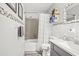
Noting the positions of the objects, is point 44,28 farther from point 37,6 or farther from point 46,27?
point 37,6

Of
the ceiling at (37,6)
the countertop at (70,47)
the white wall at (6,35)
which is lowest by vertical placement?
the countertop at (70,47)

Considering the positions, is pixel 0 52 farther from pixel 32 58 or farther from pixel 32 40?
pixel 32 40

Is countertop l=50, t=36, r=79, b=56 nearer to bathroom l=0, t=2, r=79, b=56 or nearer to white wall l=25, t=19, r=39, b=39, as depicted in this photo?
bathroom l=0, t=2, r=79, b=56

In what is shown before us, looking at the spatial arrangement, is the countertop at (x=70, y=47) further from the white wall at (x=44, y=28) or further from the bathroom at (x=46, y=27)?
the white wall at (x=44, y=28)

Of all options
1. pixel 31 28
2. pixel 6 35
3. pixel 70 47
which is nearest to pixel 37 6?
pixel 31 28

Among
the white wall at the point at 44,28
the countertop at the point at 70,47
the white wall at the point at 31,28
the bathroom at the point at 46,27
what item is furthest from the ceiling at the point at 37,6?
the countertop at the point at 70,47

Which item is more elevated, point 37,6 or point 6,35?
point 37,6

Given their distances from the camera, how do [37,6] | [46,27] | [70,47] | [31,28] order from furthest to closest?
[31,28] < [46,27] < [37,6] < [70,47]

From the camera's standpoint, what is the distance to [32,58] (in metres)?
0.76

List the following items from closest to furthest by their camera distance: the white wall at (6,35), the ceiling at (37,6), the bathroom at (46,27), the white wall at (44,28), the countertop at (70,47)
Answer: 1. the white wall at (6,35)
2. the countertop at (70,47)
3. the bathroom at (46,27)
4. the ceiling at (37,6)
5. the white wall at (44,28)

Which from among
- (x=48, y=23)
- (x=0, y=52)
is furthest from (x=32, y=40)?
(x=0, y=52)

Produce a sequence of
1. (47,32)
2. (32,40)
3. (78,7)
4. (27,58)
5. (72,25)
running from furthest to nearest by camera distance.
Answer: (32,40) → (47,32) → (72,25) → (78,7) → (27,58)

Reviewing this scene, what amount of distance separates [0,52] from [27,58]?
34 centimetres

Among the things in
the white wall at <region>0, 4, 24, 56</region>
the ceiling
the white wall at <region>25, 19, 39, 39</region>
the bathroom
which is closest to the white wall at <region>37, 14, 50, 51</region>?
the bathroom
